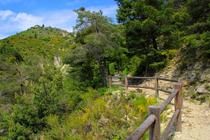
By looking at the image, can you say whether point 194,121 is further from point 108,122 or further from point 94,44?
point 94,44

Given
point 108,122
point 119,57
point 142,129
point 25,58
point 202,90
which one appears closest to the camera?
point 142,129

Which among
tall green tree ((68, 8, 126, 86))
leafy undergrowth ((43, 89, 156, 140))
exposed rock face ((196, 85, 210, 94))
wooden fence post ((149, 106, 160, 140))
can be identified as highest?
tall green tree ((68, 8, 126, 86))

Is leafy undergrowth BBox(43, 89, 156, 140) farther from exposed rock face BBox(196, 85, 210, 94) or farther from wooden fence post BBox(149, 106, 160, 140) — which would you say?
wooden fence post BBox(149, 106, 160, 140)

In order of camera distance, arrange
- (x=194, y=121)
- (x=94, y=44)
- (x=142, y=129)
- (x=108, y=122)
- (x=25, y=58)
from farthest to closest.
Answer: (x=25, y=58) < (x=94, y=44) < (x=108, y=122) < (x=194, y=121) < (x=142, y=129)

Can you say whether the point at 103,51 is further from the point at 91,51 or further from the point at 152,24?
the point at 152,24

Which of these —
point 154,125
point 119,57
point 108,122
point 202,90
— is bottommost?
point 108,122

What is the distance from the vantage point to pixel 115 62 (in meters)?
20.4

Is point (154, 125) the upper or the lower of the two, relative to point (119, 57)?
lower

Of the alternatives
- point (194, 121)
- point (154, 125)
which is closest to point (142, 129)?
point (154, 125)

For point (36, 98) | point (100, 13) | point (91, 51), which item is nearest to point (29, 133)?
point (36, 98)

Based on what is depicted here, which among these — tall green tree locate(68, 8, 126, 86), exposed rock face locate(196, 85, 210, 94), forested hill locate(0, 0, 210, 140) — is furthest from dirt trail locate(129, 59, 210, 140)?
tall green tree locate(68, 8, 126, 86)

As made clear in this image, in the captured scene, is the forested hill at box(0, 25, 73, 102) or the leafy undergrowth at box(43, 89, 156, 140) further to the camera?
the forested hill at box(0, 25, 73, 102)

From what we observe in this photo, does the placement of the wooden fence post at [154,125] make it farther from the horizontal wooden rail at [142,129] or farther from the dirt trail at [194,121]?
the dirt trail at [194,121]

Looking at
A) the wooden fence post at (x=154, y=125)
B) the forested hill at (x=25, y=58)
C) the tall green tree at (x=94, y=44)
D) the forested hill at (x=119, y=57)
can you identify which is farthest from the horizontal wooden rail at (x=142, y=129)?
the forested hill at (x=25, y=58)
